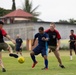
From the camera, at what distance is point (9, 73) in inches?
603

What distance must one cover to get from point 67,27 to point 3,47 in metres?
45.5

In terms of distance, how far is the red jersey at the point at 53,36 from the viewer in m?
18.2

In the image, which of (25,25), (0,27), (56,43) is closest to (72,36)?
(56,43)

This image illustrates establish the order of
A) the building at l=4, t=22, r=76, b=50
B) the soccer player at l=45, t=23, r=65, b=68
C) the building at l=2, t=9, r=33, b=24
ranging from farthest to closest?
the building at l=2, t=9, r=33, b=24 < the building at l=4, t=22, r=76, b=50 < the soccer player at l=45, t=23, r=65, b=68

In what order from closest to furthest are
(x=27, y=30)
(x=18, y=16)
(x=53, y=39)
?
(x=53, y=39) < (x=27, y=30) < (x=18, y=16)

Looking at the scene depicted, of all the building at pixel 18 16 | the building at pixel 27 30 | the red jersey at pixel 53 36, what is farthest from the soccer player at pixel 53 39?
the building at pixel 18 16

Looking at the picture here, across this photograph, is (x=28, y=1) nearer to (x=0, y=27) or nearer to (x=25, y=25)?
(x=25, y=25)

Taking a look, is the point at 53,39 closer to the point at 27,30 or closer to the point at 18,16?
the point at 27,30

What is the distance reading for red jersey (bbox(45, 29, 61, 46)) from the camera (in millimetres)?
18156

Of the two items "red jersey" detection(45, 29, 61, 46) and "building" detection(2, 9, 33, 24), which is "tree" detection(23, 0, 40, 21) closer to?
"building" detection(2, 9, 33, 24)

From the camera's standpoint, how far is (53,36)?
1817 cm

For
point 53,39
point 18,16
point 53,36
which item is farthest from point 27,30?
point 53,36

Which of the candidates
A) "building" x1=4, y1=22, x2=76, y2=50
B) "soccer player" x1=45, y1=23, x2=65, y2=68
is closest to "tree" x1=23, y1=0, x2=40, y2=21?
"building" x1=4, y1=22, x2=76, y2=50

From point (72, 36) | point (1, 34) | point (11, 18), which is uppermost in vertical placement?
point (1, 34)
